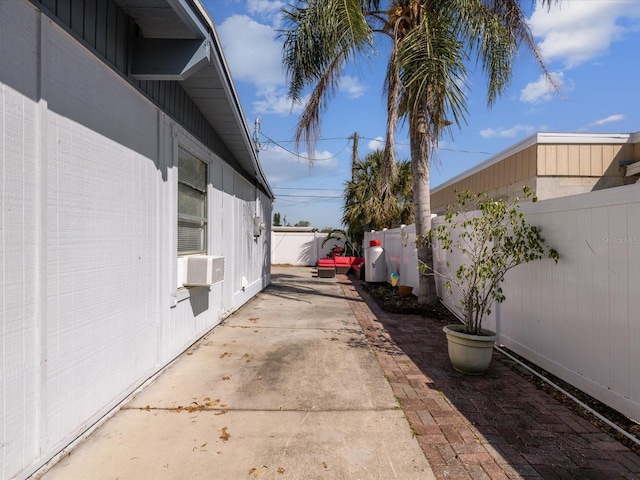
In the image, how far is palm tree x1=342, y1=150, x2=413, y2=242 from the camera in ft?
47.3

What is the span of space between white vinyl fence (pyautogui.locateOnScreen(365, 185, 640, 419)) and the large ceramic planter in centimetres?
65

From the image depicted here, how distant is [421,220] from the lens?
732cm

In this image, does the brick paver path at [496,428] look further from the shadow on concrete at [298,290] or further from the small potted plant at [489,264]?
the shadow on concrete at [298,290]

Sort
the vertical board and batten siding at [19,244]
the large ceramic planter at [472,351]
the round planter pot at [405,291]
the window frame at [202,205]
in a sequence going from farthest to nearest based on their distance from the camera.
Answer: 1. the round planter pot at [405,291]
2. the window frame at [202,205]
3. the large ceramic planter at [472,351]
4. the vertical board and batten siding at [19,244]

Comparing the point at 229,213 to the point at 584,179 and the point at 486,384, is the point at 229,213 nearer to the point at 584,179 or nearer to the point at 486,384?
the point at 486,384

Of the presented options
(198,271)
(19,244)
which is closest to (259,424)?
(19,244)

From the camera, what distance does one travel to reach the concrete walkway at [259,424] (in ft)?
7.71

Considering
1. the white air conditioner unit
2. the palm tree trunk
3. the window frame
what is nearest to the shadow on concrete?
the palm tree trunk

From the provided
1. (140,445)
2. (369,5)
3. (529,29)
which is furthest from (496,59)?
(140,445)

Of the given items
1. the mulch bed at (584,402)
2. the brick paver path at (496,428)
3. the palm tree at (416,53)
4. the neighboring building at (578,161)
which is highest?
the palm tree at (416,53)

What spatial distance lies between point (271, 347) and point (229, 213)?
2.87m

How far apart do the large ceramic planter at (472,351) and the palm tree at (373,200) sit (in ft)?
32.5

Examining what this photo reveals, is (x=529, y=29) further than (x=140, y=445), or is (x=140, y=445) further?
(x=529, y=29)

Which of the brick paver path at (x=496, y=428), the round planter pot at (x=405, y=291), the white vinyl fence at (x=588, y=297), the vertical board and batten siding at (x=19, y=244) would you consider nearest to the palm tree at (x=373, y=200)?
the round planter pot at (x=405, y=291)
